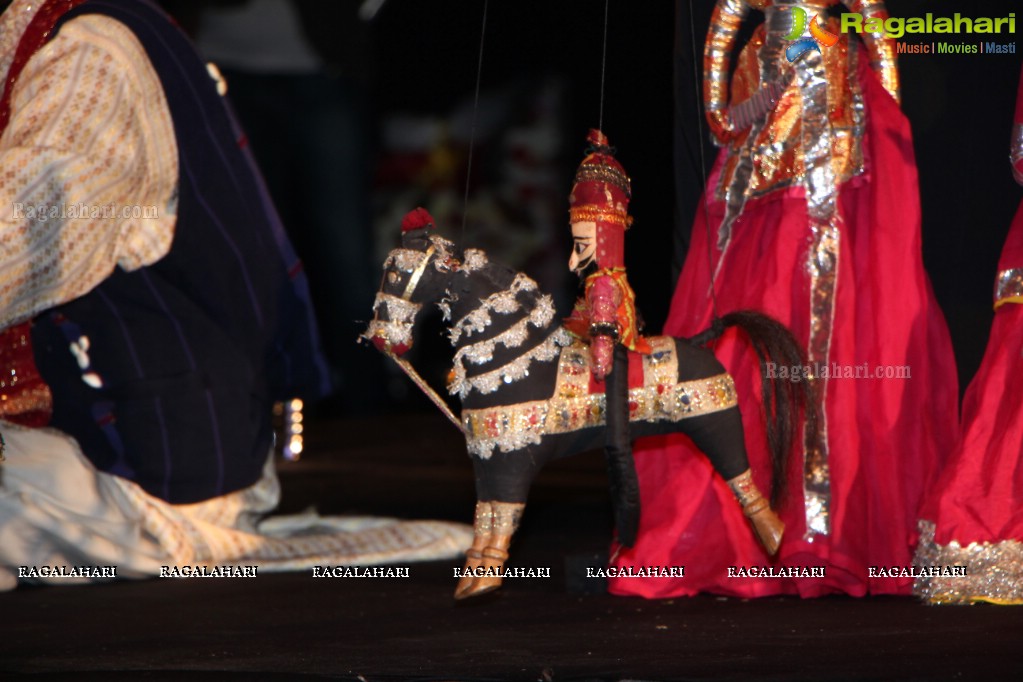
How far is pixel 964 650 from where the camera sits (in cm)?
326

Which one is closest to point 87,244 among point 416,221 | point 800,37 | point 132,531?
point 132,531

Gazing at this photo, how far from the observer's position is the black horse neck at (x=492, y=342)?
367 cm

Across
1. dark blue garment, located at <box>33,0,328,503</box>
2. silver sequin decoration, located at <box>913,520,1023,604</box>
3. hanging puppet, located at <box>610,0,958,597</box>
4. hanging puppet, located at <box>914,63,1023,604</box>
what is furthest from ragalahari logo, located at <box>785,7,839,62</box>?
dark blue garment, located at <box>33,0,328,503</box>

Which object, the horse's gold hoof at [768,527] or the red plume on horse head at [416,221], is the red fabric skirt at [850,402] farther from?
the red plume on horse head at [416,221]

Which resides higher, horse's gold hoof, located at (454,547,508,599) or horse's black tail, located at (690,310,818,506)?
horse's black tail, located at (690,310,818,506)

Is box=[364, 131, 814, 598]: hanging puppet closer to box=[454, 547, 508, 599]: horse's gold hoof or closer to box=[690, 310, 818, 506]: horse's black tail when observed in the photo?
box=[454, 547, 508, 599]: horse's gold hoof

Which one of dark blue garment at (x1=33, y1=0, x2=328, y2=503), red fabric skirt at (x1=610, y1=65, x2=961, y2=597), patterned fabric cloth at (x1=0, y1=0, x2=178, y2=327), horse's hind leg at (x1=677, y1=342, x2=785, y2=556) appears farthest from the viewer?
dark blue garment at (x1=33, y1=0, x2=328, y2=503)

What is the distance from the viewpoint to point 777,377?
3865 mm

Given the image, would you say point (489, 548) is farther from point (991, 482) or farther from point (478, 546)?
point (991, 482)

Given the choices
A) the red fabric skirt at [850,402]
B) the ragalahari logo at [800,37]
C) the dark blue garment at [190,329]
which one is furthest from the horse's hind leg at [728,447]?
the dark blue garment at [190,329]

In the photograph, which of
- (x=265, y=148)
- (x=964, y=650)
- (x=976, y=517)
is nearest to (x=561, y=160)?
(x=265, y=148)

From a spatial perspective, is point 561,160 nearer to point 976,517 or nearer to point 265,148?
point 265,148

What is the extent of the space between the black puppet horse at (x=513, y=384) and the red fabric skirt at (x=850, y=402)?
0.34 metres

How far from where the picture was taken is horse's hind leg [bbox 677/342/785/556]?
3.78 metres
